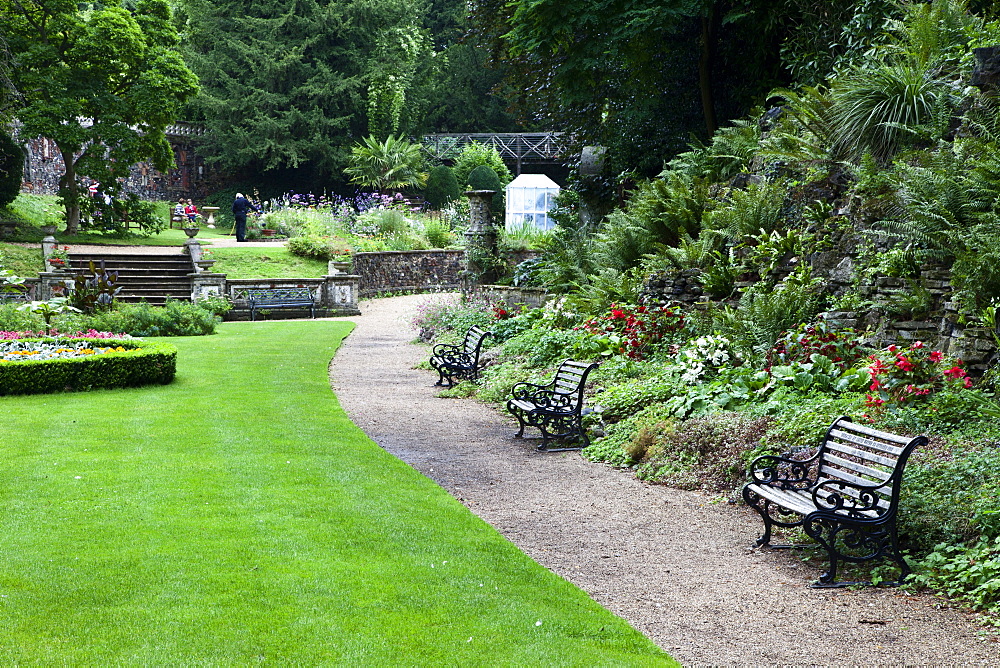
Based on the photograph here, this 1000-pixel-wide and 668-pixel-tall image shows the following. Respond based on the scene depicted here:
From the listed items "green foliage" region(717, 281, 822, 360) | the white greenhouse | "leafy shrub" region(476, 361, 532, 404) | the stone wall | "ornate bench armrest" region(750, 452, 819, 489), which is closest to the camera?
"ornate bench armrest" region(750, 452, 819, 489)

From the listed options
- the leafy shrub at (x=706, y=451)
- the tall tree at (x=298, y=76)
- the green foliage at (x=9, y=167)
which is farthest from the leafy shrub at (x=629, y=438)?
the tall tree at (x=298, y=76)

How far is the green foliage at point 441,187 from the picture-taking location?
129 ft

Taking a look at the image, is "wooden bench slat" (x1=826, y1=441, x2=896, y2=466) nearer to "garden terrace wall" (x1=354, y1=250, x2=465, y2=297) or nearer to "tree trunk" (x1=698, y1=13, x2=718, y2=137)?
"tree trunk" (x1=698, y1=13, x2=718, y2=137)

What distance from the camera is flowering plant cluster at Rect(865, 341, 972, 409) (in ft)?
21.2

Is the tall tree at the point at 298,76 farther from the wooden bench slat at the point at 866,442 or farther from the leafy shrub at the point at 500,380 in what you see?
the wooden bench slat at the point at 866,442

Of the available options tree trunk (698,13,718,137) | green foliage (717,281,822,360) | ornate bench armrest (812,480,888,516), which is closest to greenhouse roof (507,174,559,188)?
tree trunk (698,13,718,137)

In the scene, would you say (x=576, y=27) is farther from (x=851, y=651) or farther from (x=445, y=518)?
(x=851, y=651)

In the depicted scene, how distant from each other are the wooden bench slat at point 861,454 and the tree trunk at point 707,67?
11.0m

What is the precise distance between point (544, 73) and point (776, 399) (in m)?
11.9

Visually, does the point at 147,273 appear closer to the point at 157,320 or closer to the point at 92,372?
the point at 157,320

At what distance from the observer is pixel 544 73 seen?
1781 centimetres

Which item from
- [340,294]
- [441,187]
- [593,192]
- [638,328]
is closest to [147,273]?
[340,294]

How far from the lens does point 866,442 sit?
5383mm

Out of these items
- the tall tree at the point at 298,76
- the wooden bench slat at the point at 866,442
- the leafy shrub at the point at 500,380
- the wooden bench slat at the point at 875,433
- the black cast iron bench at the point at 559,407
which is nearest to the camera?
the wooden bench slat at the point at 875,433
